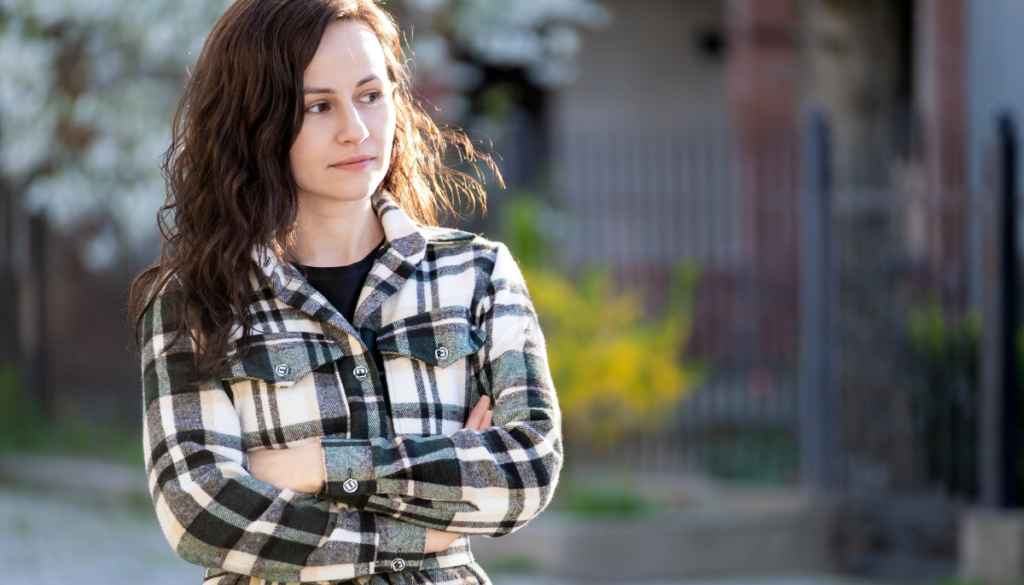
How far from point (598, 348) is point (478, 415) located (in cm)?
516

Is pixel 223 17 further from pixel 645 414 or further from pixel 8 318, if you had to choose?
pixel 8 318

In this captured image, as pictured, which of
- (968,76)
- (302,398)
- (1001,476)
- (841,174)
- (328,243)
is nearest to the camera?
(302,398)

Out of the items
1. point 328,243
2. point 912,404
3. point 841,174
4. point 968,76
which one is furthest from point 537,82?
point 328,243

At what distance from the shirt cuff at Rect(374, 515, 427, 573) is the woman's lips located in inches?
24.1

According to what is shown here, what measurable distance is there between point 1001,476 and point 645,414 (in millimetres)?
2118

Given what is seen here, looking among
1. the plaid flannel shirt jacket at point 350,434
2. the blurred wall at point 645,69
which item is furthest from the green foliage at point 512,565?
the blurred wall at point 645,69

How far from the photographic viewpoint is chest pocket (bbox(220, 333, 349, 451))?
2.18m

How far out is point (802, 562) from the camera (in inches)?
269

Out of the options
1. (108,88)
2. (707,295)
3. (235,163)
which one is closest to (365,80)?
(235,163)

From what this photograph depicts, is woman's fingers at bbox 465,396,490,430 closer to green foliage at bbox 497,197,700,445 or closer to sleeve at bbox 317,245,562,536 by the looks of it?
sleeve at bbox 317,245,562,536

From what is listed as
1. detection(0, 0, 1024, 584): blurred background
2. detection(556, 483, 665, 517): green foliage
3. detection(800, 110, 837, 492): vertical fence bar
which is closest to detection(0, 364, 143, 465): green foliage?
detection(0, 0, 1024, 584): blurred background

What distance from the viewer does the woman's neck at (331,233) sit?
7.55ft

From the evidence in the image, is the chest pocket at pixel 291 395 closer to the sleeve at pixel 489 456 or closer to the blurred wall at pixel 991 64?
the sleeve at pixel 489 456

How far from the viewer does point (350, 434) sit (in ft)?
7.24
